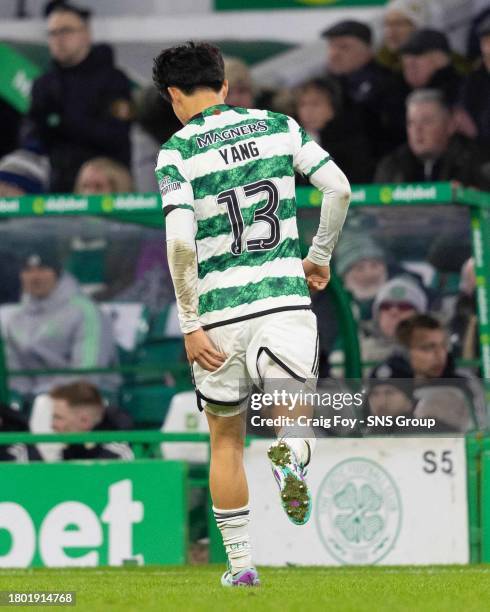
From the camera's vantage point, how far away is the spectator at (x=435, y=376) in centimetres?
898

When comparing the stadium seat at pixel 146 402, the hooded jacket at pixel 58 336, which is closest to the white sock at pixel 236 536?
the stadium seat at pixel 146 402

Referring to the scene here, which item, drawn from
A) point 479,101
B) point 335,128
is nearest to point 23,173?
point 335,128

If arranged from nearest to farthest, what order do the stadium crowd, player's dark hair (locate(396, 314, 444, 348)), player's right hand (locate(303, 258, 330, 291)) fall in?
player's right hand (locate(303, 258, 330, 291)) < player's dark hair (locate(396, 314, 444, 348)) < the stadium crowd

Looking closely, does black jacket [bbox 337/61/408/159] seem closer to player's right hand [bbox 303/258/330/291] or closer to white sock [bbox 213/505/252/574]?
player's right hand [bbox 303/258/330/291]

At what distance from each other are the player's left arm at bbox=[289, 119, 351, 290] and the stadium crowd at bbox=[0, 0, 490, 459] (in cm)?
273

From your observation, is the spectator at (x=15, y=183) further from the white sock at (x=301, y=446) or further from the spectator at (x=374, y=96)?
the white sock at (x=301, y=446)

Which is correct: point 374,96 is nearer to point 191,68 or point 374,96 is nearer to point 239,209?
point 191,68

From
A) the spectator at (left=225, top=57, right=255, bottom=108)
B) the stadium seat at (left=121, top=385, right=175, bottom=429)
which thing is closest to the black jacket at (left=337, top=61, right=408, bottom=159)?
the spectator at (left=225, top=57, right=255, bottom=108)

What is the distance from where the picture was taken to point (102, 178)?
12.3 m

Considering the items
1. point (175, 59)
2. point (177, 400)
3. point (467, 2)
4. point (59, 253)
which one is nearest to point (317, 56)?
point (467, 2)

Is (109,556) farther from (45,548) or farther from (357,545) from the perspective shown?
(357,545)

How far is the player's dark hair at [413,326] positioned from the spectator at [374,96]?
2.43 metres

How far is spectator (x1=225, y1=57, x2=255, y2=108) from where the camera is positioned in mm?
12484

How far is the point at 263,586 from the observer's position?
20.7 feet
